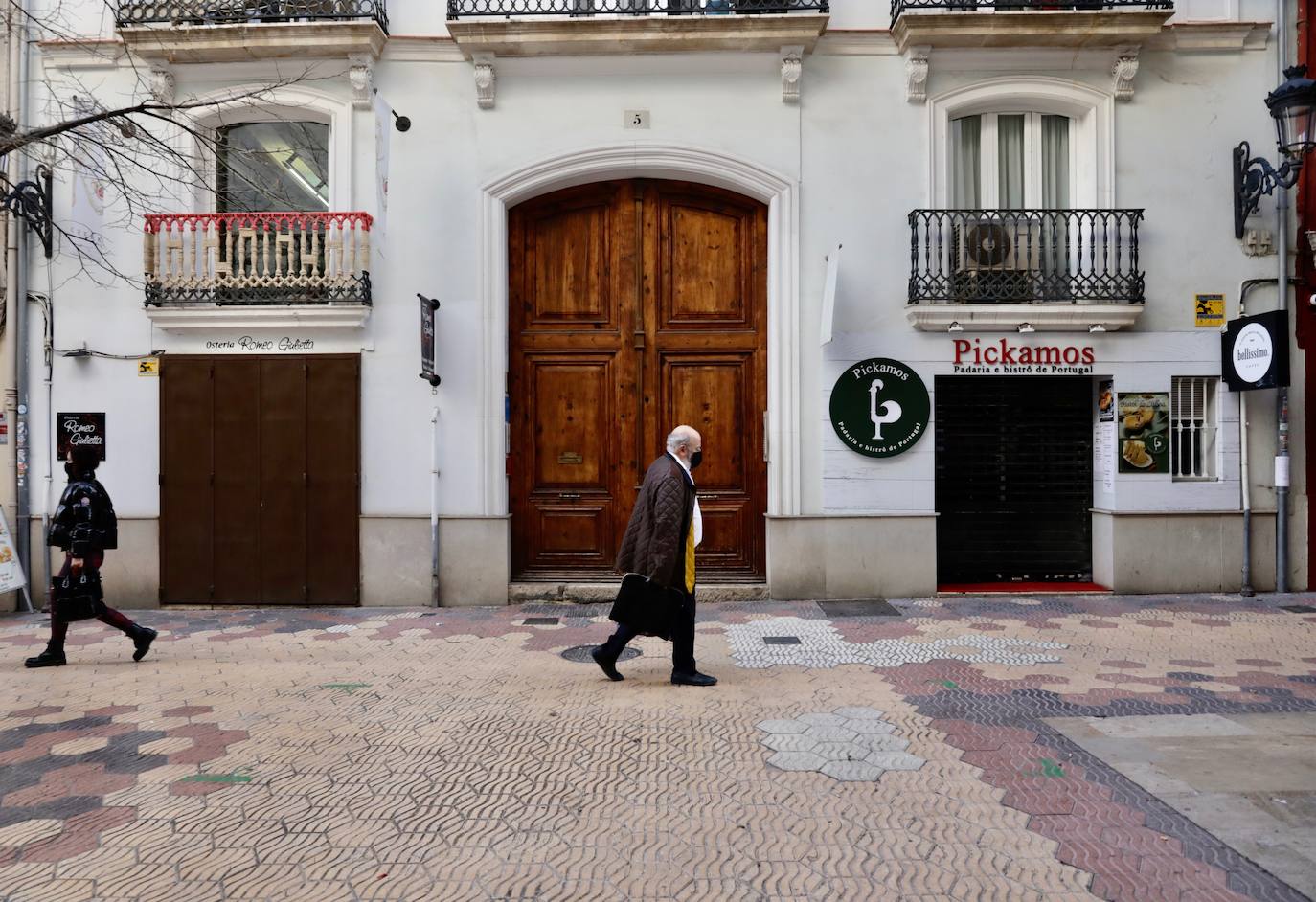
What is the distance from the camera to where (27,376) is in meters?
10.3

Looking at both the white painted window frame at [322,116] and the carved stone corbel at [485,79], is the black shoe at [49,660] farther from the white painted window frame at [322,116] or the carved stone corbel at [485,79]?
the carved stone corbel at [485,79]

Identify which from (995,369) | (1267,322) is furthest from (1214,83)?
(995,369)

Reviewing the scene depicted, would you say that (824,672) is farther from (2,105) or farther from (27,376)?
(2,105)

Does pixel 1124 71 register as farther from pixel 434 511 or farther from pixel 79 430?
pixel 79 430

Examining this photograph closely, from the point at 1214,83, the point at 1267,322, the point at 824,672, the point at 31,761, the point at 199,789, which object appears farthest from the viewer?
the point at 1214,83

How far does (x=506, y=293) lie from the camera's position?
10445 millimetres

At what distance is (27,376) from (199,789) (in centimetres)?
812

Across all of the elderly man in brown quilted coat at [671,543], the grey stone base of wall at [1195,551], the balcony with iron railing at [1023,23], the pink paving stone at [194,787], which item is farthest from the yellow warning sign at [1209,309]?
the pink paving stone at [194,787]

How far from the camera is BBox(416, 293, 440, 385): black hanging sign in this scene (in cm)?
961

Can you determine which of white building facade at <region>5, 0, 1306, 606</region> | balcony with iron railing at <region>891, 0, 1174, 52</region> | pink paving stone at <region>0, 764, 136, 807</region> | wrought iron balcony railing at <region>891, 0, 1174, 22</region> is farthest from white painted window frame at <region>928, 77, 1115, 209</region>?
pink paving stone at <region>0, 764, 136, 807</region>

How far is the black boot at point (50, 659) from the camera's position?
288 inches

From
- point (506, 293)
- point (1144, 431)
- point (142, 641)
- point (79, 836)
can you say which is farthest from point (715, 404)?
point (79, 836)

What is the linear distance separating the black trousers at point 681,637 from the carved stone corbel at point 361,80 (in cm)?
730

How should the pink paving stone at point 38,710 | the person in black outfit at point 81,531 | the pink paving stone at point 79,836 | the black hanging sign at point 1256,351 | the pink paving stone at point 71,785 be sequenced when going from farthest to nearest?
1. the black hanging sign at point 1256,351
2. the person in black outfit at point 81,531
3. the pink paving stone at point 38,710
4. the pink paving stone at point 71,785
5. the pink paving stone at point 79,836
